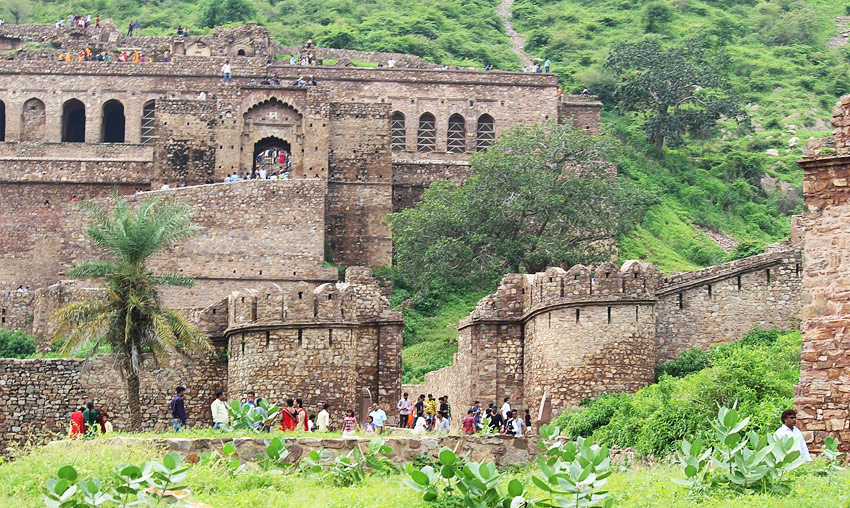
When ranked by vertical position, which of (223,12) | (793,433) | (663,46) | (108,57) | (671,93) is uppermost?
(223,12)

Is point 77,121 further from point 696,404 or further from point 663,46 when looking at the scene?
point 696,404

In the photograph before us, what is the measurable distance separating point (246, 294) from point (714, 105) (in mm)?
31778

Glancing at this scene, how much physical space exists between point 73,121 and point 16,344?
55.7 ft

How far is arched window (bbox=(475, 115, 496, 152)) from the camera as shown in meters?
55.5

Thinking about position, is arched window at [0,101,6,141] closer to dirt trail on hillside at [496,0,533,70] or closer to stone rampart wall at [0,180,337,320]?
stone rampart wall at [0,180,337,320]

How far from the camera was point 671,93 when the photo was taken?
58.9m

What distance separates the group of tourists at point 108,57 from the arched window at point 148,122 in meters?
2.41

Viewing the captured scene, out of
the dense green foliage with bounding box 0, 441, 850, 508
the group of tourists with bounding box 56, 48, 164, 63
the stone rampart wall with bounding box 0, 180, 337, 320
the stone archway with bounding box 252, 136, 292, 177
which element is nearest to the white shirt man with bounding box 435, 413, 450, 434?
the dense green foliage with bounding box 0, 441, 850, 508

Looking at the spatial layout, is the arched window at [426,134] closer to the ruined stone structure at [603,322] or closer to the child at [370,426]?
the ruined stone structure at [603,322]

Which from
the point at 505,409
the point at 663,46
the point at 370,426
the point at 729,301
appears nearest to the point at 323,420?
the point at 370,426

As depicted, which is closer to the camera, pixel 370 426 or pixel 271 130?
pixel 370 426

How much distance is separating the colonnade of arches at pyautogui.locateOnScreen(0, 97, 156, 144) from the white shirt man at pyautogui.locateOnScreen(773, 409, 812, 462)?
125 feet

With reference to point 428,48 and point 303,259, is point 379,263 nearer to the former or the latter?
point 303,259

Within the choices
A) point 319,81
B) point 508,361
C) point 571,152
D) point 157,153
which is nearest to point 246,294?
point 508,361
